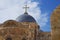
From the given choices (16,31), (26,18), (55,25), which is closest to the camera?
(55,25)

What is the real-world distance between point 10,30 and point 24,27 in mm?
1909

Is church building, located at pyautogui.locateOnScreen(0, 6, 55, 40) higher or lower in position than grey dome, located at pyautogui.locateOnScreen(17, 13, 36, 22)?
lower

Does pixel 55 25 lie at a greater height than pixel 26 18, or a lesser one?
lesser

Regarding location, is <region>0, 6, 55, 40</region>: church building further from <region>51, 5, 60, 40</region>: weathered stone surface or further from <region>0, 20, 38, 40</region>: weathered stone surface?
<region>51, 5, 60, 40</region>: weathered stone surface

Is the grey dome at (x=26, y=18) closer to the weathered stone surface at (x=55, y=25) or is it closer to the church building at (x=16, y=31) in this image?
the church building at (x=16, y=31)

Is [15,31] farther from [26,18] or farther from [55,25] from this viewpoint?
[55,25]

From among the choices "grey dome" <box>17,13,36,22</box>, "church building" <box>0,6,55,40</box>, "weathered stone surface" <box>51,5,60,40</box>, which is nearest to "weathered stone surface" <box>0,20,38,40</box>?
"church building" <box>0,6,55,40</box>

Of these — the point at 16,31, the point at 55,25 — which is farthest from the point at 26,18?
the point at 55,25

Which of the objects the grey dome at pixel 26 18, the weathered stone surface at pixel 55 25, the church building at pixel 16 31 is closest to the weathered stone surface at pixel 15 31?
the church building at pixel 16 31

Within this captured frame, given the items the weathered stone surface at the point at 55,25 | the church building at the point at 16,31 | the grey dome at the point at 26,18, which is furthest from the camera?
the grey dome at the point at 26,18

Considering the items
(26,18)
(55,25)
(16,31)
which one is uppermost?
(26,18)

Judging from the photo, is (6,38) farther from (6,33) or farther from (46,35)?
(46,35)

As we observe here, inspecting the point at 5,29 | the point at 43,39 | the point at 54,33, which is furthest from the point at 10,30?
the point at 54,33

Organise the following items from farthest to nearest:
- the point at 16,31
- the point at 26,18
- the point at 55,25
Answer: the point at 26,18, the point at 16,31, the point at 55,25
